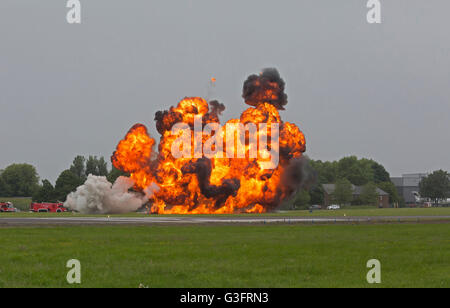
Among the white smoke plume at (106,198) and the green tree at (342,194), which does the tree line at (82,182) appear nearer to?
the green tree at (342,194)

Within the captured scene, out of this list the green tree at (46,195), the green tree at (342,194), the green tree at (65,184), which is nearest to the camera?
the green tree at (46,195)

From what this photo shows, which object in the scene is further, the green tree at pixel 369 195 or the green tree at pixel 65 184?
the green tree at pixel 369 195

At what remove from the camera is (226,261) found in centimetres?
2158

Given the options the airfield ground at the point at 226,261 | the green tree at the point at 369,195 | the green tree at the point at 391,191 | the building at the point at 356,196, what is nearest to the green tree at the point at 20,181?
the building at the point at 356,196

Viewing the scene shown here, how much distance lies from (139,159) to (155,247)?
248ft

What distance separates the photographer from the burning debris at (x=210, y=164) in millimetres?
98312

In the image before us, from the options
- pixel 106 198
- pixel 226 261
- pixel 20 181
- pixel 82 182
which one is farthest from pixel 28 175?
pixel 226 261

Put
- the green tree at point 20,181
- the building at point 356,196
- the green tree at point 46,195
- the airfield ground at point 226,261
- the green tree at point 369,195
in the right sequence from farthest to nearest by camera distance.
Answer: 1. the green tree at point 20,181
2. the building at point 356,196
3. the green tree at point 369,195
4. the green tree at point 46,195
5. the airfield ground at point 226,261

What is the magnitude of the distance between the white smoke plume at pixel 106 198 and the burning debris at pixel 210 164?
0.58 feet

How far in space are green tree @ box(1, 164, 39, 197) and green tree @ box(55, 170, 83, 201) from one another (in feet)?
143

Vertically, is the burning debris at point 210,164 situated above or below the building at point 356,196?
above

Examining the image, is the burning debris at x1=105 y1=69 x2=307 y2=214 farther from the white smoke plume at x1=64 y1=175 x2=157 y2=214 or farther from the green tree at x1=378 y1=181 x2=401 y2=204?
the green tree at x1=378 y1=181 x2=401 y2=204

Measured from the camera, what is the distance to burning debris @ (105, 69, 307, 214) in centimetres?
9831
